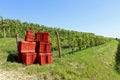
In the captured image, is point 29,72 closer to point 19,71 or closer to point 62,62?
point 19,71

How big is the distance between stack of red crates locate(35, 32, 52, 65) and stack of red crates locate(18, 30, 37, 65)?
32 cm

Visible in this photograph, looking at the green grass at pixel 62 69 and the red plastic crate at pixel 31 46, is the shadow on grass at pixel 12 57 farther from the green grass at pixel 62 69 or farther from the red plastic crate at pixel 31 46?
the red plastic crate at pixel 31 46

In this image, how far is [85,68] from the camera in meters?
19.0

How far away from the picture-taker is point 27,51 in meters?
16.6

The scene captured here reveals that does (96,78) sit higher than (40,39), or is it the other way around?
(40,39)

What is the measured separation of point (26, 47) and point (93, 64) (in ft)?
22.0

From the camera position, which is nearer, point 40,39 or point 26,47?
point 26,47

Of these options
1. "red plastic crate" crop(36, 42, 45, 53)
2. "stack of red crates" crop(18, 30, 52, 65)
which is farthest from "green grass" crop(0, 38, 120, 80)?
"red plastic crate" crop(36, 42, 45, 53)

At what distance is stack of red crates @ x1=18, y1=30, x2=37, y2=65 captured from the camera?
A: 53.1 ft

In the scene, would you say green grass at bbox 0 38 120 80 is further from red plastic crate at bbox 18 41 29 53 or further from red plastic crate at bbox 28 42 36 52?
red plastic crate at bbox 28 42 36 52

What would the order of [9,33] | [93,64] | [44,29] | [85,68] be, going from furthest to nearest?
[44,29]
[9,33]
[93,64]
[85,68]

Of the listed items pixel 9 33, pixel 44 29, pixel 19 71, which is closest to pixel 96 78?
pixel 19 71

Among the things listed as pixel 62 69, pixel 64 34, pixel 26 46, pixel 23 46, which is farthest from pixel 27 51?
pixel 64 34

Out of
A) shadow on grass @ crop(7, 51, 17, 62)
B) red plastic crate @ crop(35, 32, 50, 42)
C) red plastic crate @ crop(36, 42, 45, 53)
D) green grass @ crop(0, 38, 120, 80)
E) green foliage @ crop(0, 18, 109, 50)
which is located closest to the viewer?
green grass @ crop(0, 38, 120, 80)
